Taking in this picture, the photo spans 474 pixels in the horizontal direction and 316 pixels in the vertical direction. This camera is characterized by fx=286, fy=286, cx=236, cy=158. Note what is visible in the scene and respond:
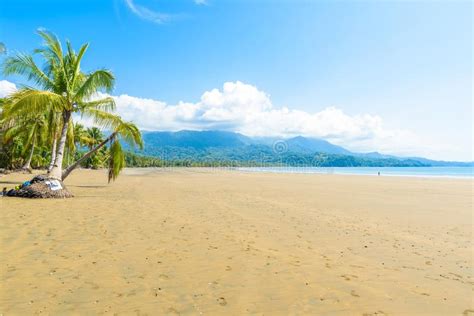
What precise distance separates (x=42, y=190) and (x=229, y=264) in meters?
11.4

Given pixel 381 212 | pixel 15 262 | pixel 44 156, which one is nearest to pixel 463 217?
pixel 381 212

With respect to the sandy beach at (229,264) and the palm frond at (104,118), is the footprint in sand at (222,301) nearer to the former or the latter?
the sandy beach at (229,264)

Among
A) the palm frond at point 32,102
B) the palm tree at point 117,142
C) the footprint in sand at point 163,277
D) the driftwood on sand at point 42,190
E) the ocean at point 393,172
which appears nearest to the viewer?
the footprint in sand at point 163,277

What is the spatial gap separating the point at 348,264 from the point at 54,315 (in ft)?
16.0

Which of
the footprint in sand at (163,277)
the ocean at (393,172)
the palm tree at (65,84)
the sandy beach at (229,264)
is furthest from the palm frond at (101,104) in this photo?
the ocean at (393,172)

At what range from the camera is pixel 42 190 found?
1284 cm

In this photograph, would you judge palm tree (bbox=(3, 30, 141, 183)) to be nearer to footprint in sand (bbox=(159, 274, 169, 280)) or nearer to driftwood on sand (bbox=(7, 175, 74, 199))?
driftwood on sand (bbox=(7, 175, 74, 199))

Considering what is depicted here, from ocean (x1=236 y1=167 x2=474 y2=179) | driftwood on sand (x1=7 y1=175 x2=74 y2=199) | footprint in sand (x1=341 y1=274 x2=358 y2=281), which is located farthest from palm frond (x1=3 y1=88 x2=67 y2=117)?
ocean (x1=236 y1=167 x2=474 y2=179)

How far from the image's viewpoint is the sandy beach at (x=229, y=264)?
3.90 m

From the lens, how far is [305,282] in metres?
4.65

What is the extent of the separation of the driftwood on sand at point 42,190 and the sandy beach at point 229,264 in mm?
2766

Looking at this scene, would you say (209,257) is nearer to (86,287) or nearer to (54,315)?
(86,287)

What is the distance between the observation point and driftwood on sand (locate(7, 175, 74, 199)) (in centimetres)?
1277

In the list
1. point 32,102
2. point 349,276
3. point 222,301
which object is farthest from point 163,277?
point 32,102
